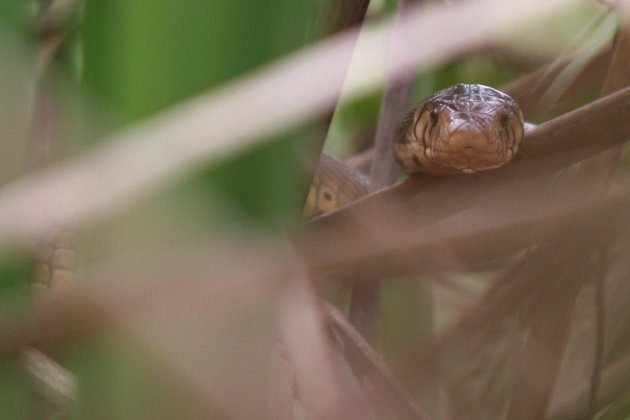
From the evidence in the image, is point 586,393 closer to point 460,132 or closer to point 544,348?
point 544,348

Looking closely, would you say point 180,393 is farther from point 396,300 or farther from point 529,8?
point 396,300

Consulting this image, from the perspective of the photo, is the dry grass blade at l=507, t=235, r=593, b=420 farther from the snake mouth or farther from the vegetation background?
the vegetation background

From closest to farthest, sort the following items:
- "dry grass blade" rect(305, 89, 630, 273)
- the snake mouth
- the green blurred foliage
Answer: the green blurred foliage < "dry grass blade" rect(305, 89, 630, 273) < the snake mouth

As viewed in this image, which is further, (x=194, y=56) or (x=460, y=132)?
(x=460, y=132)

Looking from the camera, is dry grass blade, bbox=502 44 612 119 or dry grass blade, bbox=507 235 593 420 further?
dry grass blade, bbox=502 44 612 119

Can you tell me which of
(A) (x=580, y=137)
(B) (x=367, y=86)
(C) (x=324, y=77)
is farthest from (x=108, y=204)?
(A) (x=580, y=137)

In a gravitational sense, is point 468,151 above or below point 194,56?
below

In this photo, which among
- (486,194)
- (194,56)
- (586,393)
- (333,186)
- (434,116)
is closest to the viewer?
(194,56)

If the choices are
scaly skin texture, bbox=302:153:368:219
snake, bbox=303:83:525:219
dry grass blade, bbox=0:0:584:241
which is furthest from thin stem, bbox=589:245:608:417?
scaly skin texture, bbox=302:153:368:219

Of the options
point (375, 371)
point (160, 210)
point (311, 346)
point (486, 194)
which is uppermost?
point (160, 210)

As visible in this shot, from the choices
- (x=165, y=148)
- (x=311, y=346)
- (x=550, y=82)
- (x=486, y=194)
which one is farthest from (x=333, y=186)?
(x=165, y=148)
